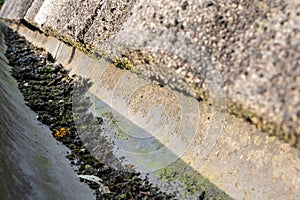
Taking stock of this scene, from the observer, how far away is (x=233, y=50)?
0.68m

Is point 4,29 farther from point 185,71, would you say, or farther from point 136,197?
point 185,71

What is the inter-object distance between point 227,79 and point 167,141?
94 cm

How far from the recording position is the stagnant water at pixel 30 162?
1296 mm

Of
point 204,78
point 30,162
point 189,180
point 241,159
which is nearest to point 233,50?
point 204,78

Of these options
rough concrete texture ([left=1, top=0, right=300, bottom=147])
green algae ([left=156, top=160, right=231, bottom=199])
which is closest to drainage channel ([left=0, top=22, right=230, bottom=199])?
green algae ([left=156, top=160, right=231, bottom=199])

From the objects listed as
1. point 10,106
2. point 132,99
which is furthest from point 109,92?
point 10,106

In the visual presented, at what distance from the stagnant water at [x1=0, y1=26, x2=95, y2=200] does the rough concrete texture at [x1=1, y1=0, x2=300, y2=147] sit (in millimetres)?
561

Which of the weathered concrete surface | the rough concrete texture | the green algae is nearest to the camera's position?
the rough concrete texture

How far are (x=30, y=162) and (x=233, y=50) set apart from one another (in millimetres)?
1023

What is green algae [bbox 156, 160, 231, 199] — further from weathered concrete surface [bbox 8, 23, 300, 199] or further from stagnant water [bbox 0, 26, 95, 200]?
stagnant water [bbox 0, 26, 95, 200]

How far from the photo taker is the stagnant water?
1296 millimetres

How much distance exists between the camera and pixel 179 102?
4.86 feet

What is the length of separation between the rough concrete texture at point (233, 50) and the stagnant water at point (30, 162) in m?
0.56

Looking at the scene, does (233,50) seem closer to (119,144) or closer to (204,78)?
(204,78)
